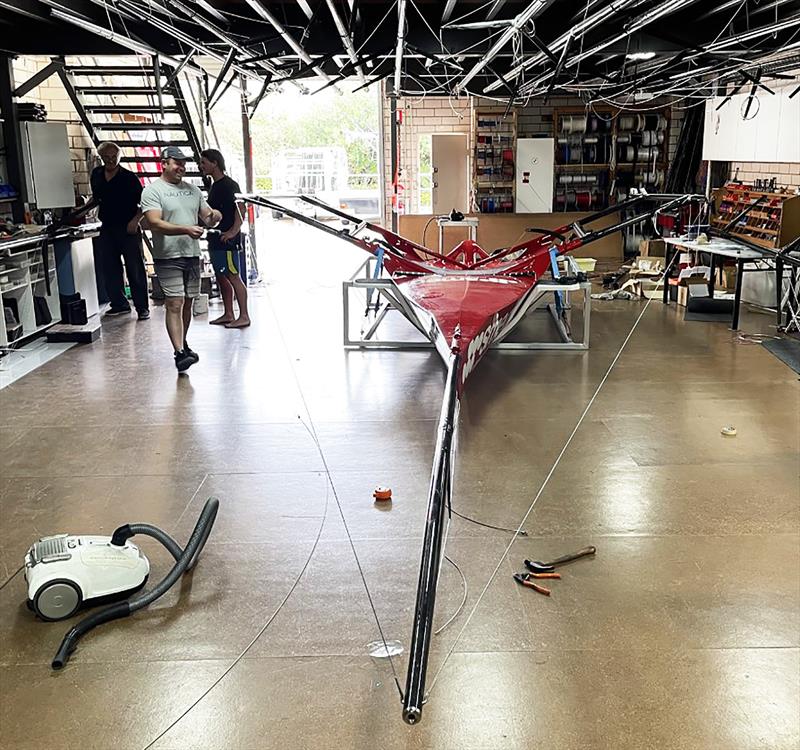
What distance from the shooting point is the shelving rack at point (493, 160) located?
13.7 m

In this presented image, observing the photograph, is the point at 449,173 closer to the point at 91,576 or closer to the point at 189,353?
the point at 189,353

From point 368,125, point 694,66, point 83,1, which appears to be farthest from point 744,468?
→ point 368,125

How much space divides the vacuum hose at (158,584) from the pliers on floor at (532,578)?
4.23 feet

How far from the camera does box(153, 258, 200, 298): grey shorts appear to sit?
6363mm

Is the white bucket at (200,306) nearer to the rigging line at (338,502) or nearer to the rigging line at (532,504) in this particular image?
the rigging line at (338,502)

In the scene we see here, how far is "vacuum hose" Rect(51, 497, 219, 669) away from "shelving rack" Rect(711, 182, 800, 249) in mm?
6922

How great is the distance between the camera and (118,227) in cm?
876

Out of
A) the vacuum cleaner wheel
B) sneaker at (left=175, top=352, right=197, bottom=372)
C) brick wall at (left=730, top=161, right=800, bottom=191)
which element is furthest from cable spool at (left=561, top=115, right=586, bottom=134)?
the vacuum cleaner wheel

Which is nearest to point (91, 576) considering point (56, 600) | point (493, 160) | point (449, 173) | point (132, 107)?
point (56, 600)

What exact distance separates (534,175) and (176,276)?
8.56 metres

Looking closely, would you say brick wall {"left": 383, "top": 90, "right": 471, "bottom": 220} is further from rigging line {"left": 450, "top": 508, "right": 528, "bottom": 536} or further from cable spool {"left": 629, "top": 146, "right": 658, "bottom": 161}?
rigging line {"left": 450, "top": 508, "right": 528, "bottom": 536}

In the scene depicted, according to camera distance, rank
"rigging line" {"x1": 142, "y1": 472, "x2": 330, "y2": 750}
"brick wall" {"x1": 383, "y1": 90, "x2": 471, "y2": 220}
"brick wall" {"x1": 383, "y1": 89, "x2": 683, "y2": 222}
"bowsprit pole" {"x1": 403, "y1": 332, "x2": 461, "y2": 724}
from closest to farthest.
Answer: "bowsprit pole" {"x1": 403, "y1": 332, "x2": 461, "y2": 724} < "rigging line" {"x1": 142, "y1": 472, "x2": 330, "y2": 750} < "brick wall" {"x1": 383, "y1": 89, "x2": 683, "y2": 222} < "brick wall" {"x1": 383, "y1": 90, "x2": 471, "y2": 220}

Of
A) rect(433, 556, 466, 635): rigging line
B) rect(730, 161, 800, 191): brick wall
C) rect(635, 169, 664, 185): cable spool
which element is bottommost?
rect(433, 556, 466, 635): rigging line

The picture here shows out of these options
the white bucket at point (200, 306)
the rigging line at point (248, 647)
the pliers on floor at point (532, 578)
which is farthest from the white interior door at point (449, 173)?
the pliers on floor at point (532, 578)
